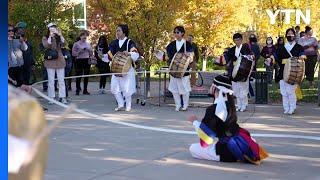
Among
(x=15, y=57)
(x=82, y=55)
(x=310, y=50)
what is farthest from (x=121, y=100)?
(x=310, y=50)

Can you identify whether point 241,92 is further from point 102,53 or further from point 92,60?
point 92,60

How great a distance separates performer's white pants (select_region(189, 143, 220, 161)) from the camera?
23.7 feet

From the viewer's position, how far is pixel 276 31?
81.6ft

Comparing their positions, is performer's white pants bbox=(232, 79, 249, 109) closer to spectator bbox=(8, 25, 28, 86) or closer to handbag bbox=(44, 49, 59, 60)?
handbag bbox=(44, 49, 59, 60)

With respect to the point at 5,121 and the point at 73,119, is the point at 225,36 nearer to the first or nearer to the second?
the point at 73,119

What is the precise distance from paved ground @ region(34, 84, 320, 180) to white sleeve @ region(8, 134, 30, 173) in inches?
154

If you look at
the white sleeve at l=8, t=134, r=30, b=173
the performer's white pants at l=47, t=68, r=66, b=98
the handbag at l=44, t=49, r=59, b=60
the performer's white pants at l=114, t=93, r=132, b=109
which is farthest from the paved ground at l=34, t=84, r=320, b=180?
the white sleeve at l=8, t=134, r=30, b=173

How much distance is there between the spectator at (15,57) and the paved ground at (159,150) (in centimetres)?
108

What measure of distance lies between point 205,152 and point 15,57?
19.4ft

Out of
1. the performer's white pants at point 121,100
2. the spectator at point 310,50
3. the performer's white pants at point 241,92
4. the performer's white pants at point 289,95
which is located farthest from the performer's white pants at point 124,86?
the spectator at point 310,50

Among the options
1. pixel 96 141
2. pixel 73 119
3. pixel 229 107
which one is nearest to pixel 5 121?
pixel 229 107

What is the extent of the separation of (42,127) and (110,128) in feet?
24.0

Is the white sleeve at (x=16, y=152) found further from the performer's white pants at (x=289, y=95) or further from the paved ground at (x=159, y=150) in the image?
the performer's white pants at (x=289, y=95)

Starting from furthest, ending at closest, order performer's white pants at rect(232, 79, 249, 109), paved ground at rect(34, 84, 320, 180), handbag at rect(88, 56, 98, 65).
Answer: handbag at rect(88, 56, 98, 65), performer's white pants at rect(232, 79, 249, 109), paved ground at rect(34, 84, 320, 180)
